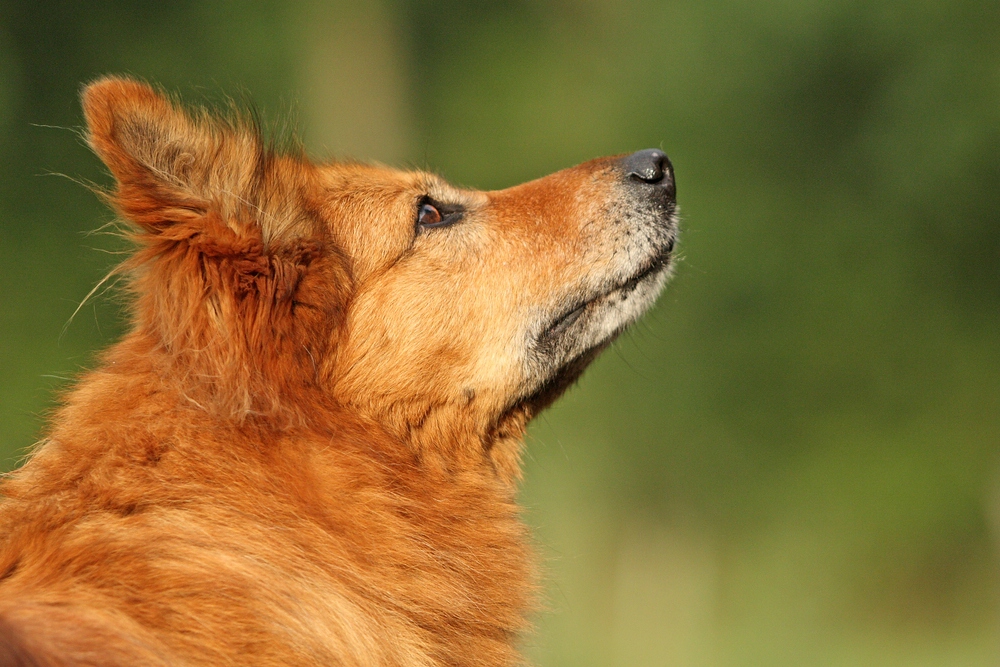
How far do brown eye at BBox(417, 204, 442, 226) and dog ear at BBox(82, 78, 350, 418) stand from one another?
0.66m

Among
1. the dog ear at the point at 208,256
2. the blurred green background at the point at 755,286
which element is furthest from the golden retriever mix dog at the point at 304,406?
the blurred green background at the point at 755,286

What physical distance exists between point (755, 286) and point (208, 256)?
385 inches

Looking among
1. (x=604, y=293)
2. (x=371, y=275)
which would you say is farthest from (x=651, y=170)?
(x=371, y=275)

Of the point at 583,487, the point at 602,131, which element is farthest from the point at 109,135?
the point at 602,131

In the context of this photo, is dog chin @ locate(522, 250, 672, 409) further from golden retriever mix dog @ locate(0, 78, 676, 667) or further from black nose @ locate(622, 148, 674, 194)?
black nose @ locate(622, 148, 674, 194)

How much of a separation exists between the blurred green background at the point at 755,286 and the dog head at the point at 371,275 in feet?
20.5

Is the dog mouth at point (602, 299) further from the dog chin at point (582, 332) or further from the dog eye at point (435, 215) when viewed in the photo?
the dog eye at point (435, 215)

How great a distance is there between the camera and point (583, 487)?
11188 mm

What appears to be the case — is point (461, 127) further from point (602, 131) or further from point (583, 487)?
point (583, 487)

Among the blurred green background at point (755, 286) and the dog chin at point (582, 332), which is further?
the blurred green background at point (755, 286)

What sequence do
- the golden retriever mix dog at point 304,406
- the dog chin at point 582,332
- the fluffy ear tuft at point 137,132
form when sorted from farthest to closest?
the dog chin at point 582,332 → the fluffy ear tuft at point 137,132 → the golden retriever mix dog at point 304,406

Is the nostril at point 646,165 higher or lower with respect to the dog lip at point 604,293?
higher

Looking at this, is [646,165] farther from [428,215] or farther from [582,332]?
[428,215]

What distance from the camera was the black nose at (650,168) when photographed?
3.99 m
